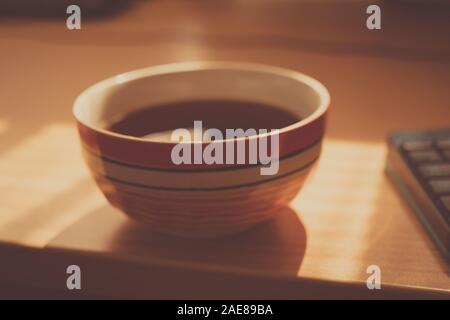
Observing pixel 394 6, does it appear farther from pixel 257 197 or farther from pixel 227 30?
pixel 257 197

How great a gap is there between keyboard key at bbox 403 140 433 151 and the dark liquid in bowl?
12 centimetres

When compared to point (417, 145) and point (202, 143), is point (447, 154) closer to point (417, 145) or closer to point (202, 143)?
point (417, 145)

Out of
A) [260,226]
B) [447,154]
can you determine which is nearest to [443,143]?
[447,154]

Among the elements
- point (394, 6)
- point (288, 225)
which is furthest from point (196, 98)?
point (394, 6)

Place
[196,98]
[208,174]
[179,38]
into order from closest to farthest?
[208,174] → [196,98] → [179,38]

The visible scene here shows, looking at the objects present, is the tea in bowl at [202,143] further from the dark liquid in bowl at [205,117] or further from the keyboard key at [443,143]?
the keyboard key at [443,143]

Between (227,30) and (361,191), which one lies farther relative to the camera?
(227,30)

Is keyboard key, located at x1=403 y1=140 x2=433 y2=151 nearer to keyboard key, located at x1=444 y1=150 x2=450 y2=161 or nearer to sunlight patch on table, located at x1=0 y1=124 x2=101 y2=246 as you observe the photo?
keyboard key, located at x1=444 y1=150 x2=450 y2=161

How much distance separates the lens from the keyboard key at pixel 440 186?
432mm

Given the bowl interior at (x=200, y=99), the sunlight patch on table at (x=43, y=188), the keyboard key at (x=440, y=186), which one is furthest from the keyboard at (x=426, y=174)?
the sunlight patch on table at (x=43, y=188)

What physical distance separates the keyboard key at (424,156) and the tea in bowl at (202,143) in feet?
0.35

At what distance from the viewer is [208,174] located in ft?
1.20

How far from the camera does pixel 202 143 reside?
35 centimetres
